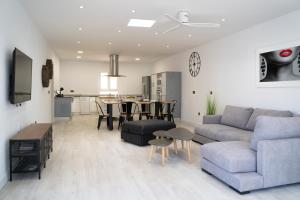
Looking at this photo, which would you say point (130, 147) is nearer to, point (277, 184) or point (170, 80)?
point (277, 184)

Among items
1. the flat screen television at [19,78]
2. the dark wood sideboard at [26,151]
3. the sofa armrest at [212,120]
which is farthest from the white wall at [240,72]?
the flat screen television at [19,78]

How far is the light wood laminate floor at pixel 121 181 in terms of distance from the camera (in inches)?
112

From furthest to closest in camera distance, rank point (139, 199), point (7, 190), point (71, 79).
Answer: point (71, 79)
point (7, 190)
point (139, 199)

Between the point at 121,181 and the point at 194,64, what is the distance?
224 inches

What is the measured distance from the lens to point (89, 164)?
4.00 m

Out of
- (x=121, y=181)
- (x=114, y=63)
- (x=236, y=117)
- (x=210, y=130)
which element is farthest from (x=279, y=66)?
(x=114, y=63)

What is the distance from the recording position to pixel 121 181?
10.7 feet

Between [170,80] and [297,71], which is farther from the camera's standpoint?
[170,80]

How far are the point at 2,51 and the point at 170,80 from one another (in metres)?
6.66

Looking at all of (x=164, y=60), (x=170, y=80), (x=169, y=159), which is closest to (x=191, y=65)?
(x=170, y=80)

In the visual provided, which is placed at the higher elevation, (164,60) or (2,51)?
(164,60)

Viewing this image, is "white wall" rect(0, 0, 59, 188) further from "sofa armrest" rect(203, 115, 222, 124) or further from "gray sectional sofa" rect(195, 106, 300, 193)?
"sofa armrest" rect(203, 115, 222, 124)

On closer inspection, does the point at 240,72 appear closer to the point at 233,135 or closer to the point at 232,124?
the point at 232,124

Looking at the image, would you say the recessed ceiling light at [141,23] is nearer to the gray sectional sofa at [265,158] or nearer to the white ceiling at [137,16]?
the white ceiling at [137,16]
